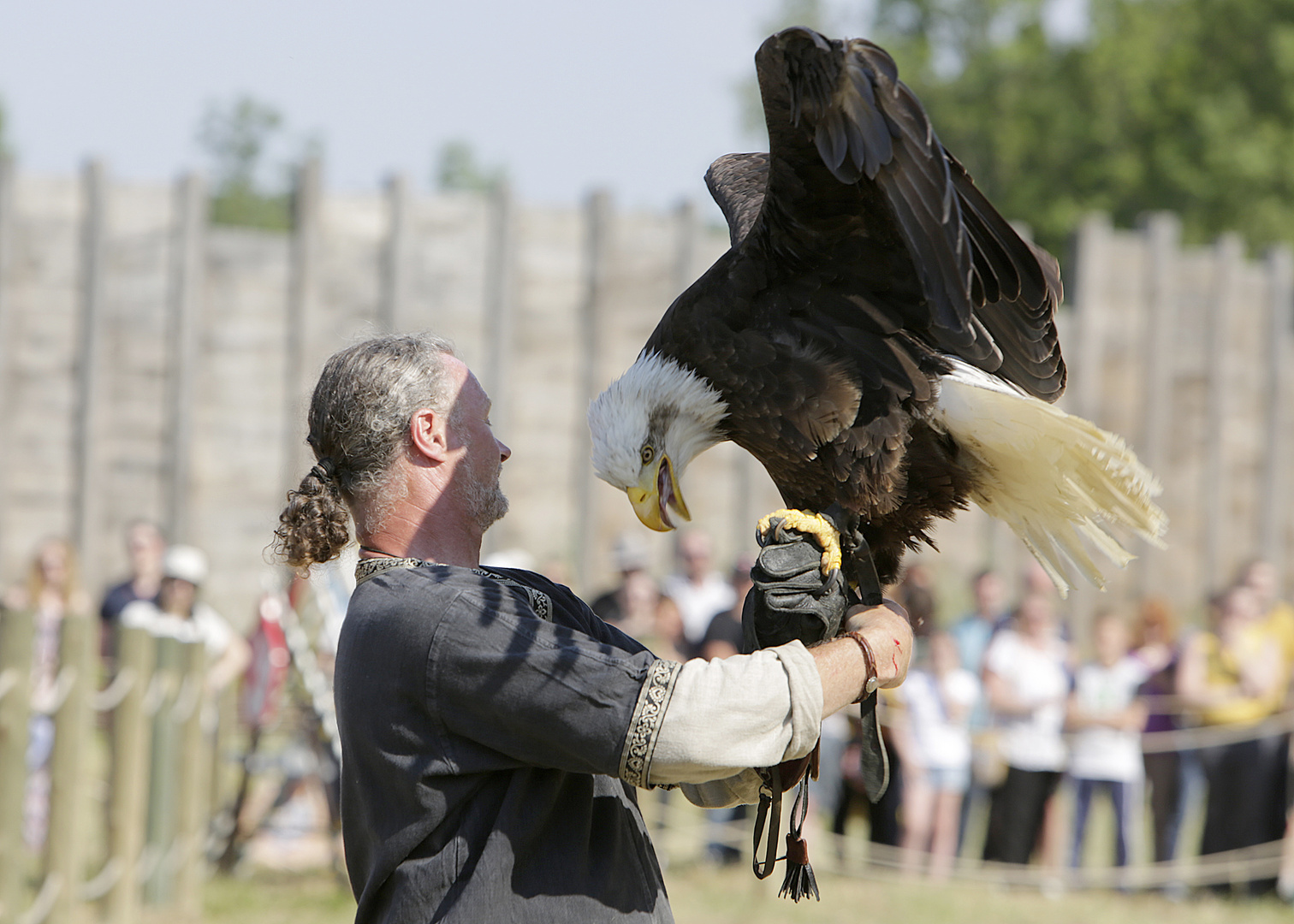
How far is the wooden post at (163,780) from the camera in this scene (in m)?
5.41

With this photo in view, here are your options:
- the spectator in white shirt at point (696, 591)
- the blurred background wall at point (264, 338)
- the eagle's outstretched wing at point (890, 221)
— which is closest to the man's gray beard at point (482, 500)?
the eagle's outstretched wing at point (890, 221)

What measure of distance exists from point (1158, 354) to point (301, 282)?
605 cm

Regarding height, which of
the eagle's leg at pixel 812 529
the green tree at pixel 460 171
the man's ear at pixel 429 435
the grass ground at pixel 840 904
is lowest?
the grass ground at pixel 840 904

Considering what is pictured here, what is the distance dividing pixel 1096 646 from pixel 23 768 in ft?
16.6

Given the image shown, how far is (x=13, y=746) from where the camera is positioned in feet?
12.3

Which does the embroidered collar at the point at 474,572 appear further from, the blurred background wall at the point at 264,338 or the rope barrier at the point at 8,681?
the blurred background wall at the point at 264,338

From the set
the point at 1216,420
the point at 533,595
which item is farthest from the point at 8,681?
the point at 1216,420

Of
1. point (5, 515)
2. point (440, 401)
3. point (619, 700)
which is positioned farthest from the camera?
point (5, 515)

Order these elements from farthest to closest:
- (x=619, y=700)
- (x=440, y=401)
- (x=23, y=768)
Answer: (x=23, y=768), (x=440, y=401), (x=619, y=700)

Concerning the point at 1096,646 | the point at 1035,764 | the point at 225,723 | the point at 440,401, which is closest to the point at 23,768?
the point at 440,401

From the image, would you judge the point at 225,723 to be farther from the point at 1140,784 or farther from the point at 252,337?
the point at 1140,784

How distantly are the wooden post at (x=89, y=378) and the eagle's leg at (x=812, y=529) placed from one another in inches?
265

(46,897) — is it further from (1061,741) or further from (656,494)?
(1061,741)

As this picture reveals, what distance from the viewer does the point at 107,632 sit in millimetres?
6527
